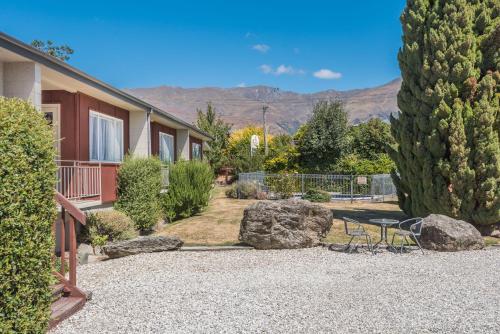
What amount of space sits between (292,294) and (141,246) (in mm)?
4418

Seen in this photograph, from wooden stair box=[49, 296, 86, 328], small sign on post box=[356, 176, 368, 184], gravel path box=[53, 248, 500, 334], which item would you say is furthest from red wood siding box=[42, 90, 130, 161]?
small sign on post box=[356, 176, 368, 184]

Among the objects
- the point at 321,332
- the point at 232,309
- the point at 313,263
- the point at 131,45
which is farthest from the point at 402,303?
the point at 131,45

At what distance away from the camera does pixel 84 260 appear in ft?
28.1

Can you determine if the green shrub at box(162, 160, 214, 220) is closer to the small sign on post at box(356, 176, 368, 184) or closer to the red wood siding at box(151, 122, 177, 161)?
the red wood siding at box(151, 122, 177, 161)

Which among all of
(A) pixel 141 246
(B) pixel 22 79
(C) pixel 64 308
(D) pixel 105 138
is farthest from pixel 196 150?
(C) pixel 64 308

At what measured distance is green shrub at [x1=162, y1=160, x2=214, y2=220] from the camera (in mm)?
13821

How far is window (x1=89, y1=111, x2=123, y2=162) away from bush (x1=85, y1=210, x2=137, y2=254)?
2.65 metres

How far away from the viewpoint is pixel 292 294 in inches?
Answer: 232

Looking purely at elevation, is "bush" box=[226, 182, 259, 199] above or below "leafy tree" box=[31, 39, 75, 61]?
below

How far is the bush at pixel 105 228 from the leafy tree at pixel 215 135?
71.8ft

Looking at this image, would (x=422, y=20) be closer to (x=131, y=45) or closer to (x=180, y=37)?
(x=180, y=37)

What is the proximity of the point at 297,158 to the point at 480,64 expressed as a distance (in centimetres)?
1637

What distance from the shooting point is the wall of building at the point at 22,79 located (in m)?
7.79

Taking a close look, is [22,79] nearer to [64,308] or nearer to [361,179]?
[64,308]
